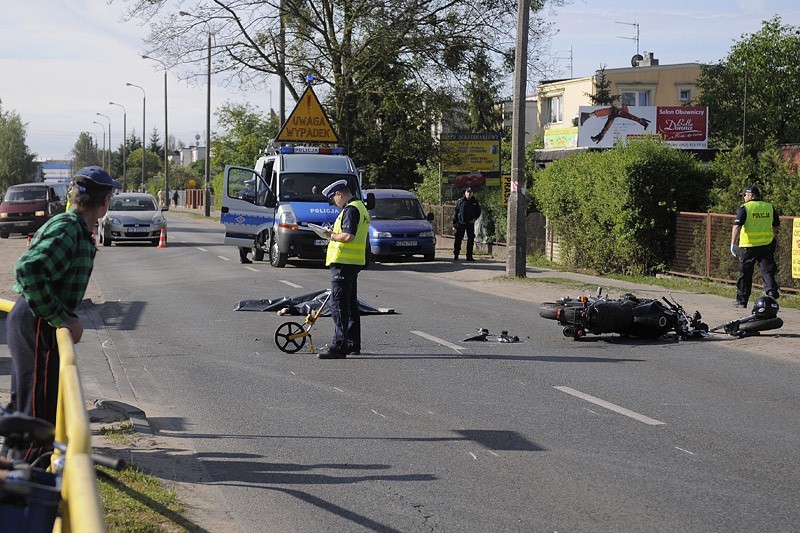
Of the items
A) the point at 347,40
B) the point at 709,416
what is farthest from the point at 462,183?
the point at 709,416

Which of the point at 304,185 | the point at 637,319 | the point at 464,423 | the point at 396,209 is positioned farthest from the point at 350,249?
the point at 396,209

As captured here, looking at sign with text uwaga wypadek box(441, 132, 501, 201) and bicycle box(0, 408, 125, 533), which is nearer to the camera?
bicycle box(0, 408, 125, 533)

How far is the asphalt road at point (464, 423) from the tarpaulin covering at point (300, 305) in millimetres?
228

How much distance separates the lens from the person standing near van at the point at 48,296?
5555 mm

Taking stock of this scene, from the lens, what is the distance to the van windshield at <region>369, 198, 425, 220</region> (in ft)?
96.3

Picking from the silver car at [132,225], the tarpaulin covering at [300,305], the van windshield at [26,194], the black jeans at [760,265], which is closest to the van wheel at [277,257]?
the silver car at [132,225]

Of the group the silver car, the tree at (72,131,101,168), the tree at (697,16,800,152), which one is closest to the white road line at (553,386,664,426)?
the silver car

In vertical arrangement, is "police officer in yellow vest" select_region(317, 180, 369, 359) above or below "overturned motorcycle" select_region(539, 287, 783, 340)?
above

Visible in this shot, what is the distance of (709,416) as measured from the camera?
8.96m

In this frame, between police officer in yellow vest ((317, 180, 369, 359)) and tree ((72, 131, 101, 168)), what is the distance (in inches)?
6254

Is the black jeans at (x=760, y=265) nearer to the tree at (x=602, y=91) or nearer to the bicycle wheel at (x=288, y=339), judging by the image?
the bicycle wheel at (x=288, y=339)

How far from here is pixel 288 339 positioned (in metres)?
12.3

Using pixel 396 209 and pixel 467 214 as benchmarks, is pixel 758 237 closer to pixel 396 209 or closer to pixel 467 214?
pixel 467 214

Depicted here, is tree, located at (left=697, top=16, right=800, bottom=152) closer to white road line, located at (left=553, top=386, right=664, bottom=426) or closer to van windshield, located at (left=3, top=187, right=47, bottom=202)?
van windshield, located at (left=3, top=187, right=47, bottom=202)
